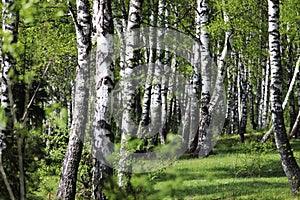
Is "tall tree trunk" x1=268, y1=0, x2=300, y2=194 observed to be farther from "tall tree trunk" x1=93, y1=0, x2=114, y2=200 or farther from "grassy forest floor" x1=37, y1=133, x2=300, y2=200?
"tall tree trunk" x1=93, y1=0, x2=114, y2=200

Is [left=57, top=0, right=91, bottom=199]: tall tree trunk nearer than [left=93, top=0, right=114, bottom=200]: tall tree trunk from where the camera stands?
No

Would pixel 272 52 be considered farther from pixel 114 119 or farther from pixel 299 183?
pixel 114 119

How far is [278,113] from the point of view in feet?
35.6

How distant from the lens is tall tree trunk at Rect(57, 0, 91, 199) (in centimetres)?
1023

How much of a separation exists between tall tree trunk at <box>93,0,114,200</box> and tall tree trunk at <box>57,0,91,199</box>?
2632 mm

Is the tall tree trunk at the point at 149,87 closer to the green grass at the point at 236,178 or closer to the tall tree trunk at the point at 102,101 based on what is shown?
the green grass at the point at 236,178

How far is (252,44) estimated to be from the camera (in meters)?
24.9

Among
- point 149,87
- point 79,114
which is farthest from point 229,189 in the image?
point 149,87

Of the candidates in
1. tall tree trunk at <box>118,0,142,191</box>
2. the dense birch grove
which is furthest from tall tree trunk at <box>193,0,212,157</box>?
tall tree trunk at <box>118,0,142,191</box>

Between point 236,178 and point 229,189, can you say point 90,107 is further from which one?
point 236,178

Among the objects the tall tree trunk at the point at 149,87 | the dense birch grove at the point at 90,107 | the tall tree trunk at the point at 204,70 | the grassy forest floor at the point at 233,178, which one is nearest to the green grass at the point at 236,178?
the grassy forest floor at the point at 233,178

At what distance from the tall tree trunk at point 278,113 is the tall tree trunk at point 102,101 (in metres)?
4.56

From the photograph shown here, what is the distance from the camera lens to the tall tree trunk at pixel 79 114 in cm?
1023

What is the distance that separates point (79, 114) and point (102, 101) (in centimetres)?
316
